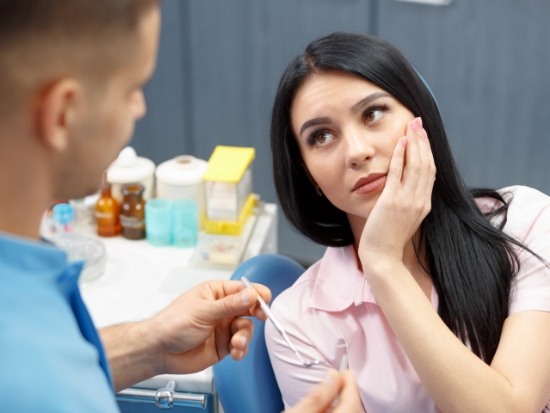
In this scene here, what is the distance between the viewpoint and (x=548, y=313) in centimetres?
167

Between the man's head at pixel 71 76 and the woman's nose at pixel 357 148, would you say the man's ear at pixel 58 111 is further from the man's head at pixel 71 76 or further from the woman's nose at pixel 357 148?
the woman's nose at pixel 357 148

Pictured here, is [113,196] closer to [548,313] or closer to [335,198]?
[335,198]

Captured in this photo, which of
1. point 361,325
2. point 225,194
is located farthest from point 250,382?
point 225,194

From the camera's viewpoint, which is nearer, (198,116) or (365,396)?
(365,396)

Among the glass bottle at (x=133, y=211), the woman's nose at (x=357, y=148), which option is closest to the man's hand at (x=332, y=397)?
the woman's nose at (x=357, y=148)

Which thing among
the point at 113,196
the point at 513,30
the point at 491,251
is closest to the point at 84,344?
the point at 491,251

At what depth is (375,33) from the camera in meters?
3.40

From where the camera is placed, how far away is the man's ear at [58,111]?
0.87 m

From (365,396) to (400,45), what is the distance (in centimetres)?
190

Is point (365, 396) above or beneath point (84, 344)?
beneath

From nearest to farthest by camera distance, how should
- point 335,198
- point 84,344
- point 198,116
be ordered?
point 84,344 → point 335,198 → point 198,116

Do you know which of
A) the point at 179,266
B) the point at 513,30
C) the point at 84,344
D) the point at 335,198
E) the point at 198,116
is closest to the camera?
the point at 84,344

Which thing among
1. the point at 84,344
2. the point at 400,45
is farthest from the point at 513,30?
the point at 84,344

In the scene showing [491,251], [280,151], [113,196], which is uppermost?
[280,151]
